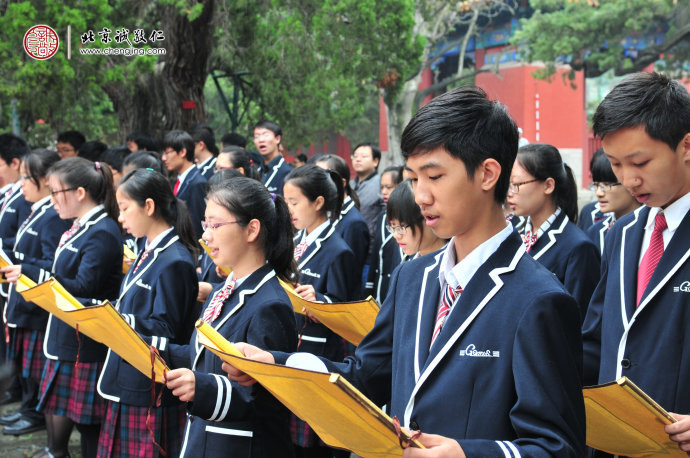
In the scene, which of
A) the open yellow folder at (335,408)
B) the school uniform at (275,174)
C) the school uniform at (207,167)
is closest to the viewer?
the open yellow folder at (335,408)

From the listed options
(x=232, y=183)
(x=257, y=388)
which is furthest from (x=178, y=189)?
(x=257, y=388)

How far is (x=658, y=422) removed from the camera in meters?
1.73

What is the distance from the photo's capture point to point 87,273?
3945 millimetres

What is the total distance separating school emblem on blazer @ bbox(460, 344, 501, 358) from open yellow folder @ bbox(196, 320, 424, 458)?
24 cm

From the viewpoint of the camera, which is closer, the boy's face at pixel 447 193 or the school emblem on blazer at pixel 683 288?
the boy's face at pixel 447 193

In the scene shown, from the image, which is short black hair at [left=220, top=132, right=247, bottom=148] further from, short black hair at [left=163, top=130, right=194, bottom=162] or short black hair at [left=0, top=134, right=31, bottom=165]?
short black hair at [left=0, top=134, right=31, bottom=165]

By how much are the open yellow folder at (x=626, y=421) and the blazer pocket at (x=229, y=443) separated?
→ 1.12m

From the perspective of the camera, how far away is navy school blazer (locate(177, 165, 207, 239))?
6.32 meters

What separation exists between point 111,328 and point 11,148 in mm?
4750

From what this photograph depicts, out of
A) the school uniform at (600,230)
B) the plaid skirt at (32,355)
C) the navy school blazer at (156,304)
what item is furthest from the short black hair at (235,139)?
the navy school blazer at (156,304)

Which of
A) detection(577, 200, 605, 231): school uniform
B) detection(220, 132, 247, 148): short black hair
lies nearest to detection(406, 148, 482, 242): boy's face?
detection(577, 200, 605, 231): school uniform

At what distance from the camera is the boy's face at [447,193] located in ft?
5.18

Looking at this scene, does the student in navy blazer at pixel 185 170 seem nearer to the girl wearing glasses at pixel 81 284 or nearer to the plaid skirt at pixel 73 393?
the girl wearing glasses at pixel 81 284

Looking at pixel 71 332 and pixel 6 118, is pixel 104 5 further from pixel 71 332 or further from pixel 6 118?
pixel 71 332
